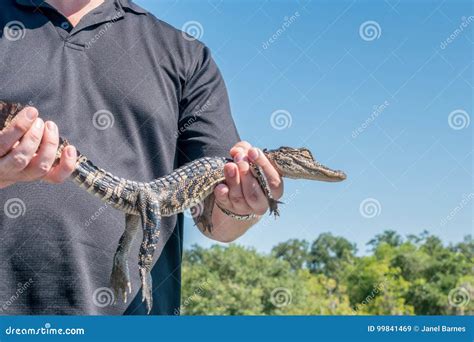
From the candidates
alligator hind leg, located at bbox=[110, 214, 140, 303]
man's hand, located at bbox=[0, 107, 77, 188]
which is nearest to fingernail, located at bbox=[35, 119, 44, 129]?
man's hand, located at bbox=[0, 107, 77, 188]

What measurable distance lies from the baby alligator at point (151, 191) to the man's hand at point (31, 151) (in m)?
0.13

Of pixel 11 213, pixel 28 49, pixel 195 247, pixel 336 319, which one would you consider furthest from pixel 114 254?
pixel 195 247

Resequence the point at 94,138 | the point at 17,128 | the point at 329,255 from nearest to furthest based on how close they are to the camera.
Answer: the point at 17,128
the point at 94,138
the point at 329,255

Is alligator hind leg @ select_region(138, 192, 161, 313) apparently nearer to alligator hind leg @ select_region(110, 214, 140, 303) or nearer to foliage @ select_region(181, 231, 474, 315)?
alligator hind leg @ select_region(110, 214, 140, 303)

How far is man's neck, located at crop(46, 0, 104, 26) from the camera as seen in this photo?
171 inches

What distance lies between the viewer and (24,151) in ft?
11.1

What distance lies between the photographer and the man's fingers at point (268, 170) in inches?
158

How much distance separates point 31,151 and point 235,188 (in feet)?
3.78

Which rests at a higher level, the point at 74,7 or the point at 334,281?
the point at 74,7

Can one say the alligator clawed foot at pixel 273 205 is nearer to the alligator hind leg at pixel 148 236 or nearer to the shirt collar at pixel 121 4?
the alligator hind leg at pixel 148 236

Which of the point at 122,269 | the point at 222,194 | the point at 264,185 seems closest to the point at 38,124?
the point at 122,269

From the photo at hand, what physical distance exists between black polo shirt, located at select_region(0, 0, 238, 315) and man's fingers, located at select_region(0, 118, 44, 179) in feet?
1.21

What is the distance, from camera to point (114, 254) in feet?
12.5

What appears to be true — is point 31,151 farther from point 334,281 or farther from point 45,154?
point 334,281
